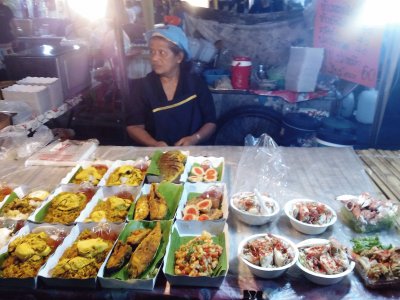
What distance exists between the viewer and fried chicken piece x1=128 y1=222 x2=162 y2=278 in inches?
67.4

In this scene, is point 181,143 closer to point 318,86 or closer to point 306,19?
point 318,86

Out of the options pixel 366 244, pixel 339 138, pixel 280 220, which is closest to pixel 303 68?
pixel 339 138

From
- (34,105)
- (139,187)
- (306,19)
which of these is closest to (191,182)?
(139,187)

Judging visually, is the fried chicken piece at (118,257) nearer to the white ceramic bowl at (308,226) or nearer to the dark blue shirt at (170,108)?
the white ceramic bowl at (308,226)

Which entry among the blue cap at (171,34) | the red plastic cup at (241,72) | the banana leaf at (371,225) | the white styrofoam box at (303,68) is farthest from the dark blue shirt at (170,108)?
the banana leaf at (371,225)

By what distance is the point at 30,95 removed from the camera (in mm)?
3795

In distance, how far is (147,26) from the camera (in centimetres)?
468

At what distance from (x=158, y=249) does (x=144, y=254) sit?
4.4 inches

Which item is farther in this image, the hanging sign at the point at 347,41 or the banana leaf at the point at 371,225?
the hanging sign at the point at 347,41

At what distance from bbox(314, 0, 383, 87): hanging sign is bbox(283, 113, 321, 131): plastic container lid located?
2.19 ft

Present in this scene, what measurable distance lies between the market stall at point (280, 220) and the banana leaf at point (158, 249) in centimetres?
6

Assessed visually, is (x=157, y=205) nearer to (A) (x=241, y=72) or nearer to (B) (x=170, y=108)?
(B) (x=170, y=108)

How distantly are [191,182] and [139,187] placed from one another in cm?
38

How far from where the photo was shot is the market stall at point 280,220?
166 centimetres
